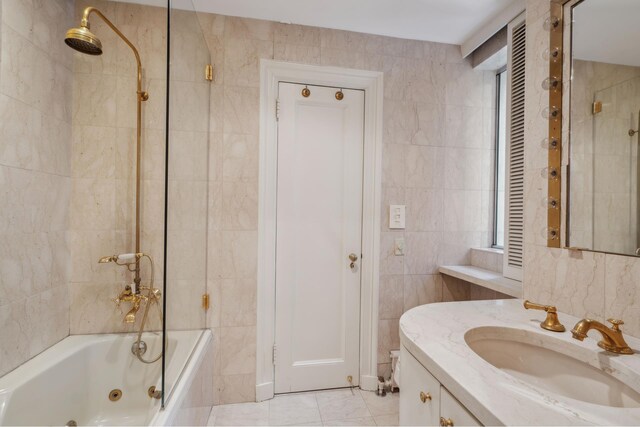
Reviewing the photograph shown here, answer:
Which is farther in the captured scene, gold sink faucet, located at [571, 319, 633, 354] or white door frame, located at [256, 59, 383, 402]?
white door frame, located at [256, 59, 383, 402]

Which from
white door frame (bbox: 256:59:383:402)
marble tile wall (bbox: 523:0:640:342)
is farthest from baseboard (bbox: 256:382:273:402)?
marble tile wall (bbox: 523:0:640:342)

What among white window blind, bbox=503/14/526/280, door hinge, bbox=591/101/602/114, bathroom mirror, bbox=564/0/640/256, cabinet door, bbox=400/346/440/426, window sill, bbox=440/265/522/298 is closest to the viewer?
cabinet door, bbox=400/346/440/426

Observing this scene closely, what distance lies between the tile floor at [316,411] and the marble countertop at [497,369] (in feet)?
3.41

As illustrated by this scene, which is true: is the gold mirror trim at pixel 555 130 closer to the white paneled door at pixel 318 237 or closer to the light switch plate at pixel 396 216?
the light switch plate at pixel 396 216

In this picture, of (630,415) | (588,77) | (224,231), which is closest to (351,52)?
(588,77)

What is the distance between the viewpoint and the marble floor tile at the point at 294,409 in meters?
1.69

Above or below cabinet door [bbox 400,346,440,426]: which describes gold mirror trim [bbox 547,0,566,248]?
above

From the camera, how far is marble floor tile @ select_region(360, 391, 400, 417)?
5.89 ft

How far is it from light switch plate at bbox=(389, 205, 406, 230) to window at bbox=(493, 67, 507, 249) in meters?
0.76

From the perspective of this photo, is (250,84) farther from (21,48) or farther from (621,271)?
(621,271)

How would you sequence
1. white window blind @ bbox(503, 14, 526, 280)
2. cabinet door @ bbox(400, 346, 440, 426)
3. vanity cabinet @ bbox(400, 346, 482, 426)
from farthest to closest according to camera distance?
1. white window blind @ bbox(503, 14, 526, 280)
2. cabinet door @ bbox(400, 346, 440, 426)
3. vanity cabinet @ bbox(400, 346, 482, 426)

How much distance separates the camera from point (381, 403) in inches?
73.6

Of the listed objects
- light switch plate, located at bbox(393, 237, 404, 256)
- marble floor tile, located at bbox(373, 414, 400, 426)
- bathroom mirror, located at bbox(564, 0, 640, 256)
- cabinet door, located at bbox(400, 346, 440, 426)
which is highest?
bathroom mirror, located at bbox(564, 0, 640, 256)

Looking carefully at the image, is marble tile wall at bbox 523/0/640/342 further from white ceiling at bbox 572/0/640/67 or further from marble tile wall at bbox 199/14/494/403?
marble tile wall at bbox 199/14/494/403
